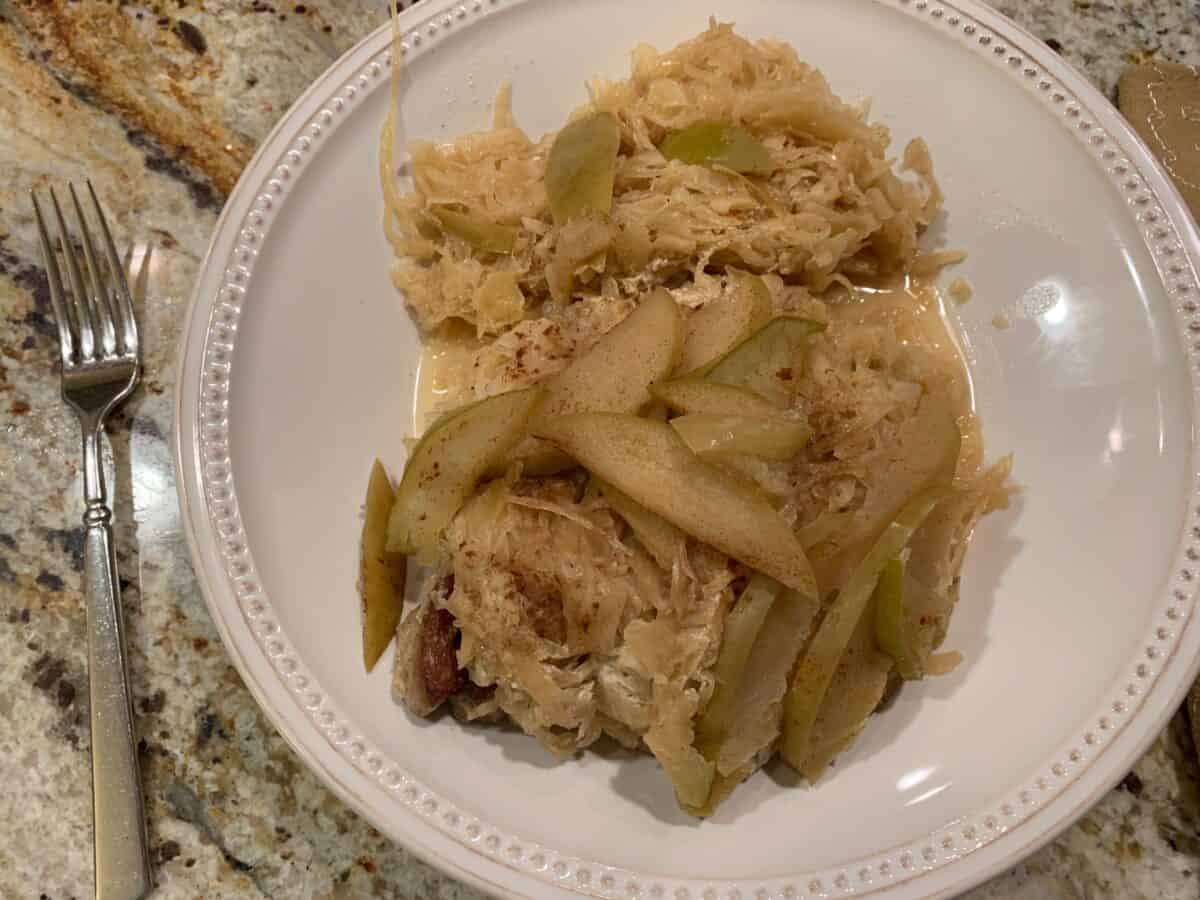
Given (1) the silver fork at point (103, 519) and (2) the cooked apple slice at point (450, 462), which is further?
(1) the silver fork at point (103, 519)

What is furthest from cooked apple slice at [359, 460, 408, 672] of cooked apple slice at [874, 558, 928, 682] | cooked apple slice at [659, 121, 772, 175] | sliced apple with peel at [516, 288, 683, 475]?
cooked apple slice at [659, 121, 772, 175]

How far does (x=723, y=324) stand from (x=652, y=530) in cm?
52

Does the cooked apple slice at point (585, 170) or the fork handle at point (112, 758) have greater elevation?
the cooked apple slice at point (585, 170)

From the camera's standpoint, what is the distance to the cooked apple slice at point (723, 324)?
1906 mm

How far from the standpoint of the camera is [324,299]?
216 centimetres

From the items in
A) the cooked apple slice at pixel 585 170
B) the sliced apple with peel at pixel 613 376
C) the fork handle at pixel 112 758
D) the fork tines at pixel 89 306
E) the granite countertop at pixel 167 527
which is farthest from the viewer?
the fork tines at pixel 89 306

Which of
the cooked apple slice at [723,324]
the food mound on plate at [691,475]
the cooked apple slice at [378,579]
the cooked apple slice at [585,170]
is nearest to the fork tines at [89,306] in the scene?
the food mound on plate at [691,475]

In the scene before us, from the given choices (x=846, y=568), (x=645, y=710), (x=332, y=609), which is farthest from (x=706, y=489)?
(x=332, y=609)

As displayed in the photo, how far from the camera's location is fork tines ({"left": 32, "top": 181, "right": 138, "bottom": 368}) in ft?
7.54

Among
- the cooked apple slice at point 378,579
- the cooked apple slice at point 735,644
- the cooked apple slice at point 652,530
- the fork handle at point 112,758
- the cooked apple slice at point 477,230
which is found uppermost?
the cooked apple slice at point 477,230

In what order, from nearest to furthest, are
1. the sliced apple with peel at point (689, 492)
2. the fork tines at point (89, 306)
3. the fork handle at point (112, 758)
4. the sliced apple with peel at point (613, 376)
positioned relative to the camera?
the sliced apple with peel at point (689, 492) < the sliced apple with peel at point (613, 376) < the fork handle at point (112, 758) < the fork tines at point (89, 306)

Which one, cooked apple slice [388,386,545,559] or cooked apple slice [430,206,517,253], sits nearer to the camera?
cooked apple slice [388,386,545,559]

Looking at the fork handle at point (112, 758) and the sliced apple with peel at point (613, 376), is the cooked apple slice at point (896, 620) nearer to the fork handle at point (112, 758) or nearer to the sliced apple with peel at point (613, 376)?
the sliced apple with peel at point (613, 376)

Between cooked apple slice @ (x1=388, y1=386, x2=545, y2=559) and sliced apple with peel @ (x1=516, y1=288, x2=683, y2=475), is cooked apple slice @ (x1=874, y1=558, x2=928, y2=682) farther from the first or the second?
cooked apple slice @ (x1=388, y1=386, x2=545, y2=559)
